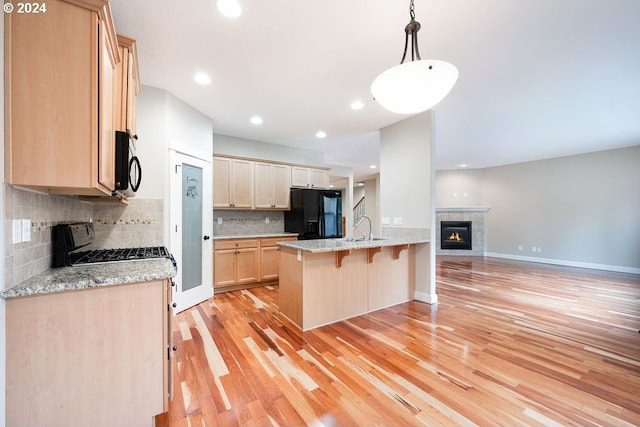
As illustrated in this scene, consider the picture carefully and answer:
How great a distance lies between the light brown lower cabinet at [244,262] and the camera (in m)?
4.03

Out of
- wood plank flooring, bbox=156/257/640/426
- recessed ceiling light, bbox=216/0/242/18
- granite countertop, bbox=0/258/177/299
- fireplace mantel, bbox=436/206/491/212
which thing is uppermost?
recessed ceiling light, bbox=216/0/242/18

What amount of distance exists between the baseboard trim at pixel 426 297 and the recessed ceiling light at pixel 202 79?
12.7 ft

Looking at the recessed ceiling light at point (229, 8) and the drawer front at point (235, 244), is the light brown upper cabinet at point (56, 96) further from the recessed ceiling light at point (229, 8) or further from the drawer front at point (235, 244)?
the drawer front at point (235, 244)

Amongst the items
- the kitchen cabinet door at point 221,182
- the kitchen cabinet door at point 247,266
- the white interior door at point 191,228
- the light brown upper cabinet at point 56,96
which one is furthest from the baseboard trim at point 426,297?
the light brown upper cabinet at point 56,96

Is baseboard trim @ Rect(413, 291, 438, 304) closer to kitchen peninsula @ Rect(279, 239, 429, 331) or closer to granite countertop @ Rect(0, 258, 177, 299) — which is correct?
kitchen peninsula @ Rect(279, 239, 429, 331)

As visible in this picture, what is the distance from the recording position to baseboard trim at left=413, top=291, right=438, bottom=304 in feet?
11.8

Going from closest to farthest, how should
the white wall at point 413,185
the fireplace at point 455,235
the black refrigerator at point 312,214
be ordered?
the white wall at point 413,185 → the black refrigerator at point 312,214 → the fireplace at point 455,235

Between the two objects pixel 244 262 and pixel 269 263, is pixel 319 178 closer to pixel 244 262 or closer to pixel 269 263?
pixel 269 263

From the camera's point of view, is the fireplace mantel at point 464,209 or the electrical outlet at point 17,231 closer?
the electrical outlet at point 17,231

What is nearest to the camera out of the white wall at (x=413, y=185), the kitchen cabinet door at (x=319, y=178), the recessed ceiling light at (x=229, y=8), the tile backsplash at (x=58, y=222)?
the tile backsplash at (x=58, y=222)

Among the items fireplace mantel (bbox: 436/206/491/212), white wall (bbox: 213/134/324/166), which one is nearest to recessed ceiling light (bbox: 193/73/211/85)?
white wall (bbox: 213/134/324/166)

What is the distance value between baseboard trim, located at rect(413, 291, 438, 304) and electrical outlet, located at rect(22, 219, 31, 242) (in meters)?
3.97

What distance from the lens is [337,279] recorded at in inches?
118

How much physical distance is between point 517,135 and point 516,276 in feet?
9.25
